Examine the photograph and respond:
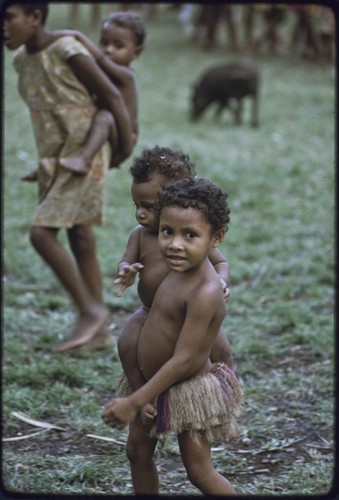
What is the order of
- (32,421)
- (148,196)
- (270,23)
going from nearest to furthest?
(148,196)
(32,421)
(270,23)

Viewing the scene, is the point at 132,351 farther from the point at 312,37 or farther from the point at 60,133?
the point at 312,37

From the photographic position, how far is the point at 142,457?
8.42 ft

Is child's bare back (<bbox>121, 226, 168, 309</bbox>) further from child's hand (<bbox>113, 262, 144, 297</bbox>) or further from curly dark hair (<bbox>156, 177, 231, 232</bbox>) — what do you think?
curly dark hair (<bbox>156, 177, 231, 232</bbox>)

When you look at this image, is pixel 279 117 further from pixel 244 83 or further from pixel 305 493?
pixel 305 493

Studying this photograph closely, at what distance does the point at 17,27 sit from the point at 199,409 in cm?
238

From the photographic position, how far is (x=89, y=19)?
20391 millimetres

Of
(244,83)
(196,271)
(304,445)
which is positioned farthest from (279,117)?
(196,271)

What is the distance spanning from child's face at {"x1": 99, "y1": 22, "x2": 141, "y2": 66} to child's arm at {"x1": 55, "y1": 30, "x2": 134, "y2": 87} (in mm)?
49

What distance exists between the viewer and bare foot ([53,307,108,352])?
457cm

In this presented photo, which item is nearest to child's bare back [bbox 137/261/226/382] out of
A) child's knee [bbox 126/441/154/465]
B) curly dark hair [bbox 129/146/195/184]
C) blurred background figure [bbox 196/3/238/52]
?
child's knee [bbox 126/441/154/465]

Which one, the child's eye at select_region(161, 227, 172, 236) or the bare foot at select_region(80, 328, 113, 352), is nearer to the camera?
the child's eye at select_region(161, 227, 172, 236)

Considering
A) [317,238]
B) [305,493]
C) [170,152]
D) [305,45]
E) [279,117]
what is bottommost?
[305,493]

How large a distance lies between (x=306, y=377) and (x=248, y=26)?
1433 cm

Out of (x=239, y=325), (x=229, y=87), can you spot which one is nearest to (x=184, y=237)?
(x=239, y=325)
